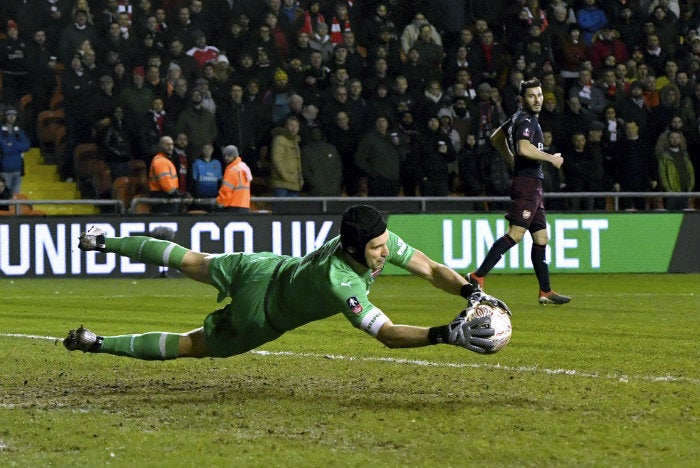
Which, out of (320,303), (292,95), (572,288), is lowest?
(572,288)

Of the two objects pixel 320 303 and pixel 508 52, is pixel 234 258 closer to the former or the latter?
pixel 320 303

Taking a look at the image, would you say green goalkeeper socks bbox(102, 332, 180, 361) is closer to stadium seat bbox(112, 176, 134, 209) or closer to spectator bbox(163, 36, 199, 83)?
stadium seat bbox(112, 176, 134, 209)

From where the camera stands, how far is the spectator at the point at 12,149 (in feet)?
62.2

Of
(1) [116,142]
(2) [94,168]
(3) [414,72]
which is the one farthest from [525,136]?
(2) [94,168]

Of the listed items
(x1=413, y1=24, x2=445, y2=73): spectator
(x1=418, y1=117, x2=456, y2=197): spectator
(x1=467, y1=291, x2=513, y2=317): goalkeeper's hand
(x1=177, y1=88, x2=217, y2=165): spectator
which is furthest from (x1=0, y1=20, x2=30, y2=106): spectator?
(x1=467, y1=291, x2=513, y2=317): goalkeeper's hand

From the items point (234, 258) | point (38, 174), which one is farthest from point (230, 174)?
point (234, 258)

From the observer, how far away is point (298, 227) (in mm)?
19250

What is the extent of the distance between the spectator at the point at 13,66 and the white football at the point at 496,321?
49.3ft

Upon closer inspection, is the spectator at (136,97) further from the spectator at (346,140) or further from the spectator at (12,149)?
the spectator at (346,140)

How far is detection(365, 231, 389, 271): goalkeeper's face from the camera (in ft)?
21.5

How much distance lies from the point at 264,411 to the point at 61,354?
319 centimetres

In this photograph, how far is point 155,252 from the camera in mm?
7754

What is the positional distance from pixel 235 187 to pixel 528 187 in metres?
6.42

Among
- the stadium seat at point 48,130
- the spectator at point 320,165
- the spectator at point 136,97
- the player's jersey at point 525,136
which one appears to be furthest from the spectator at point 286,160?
the player's jersey at point 525,136
